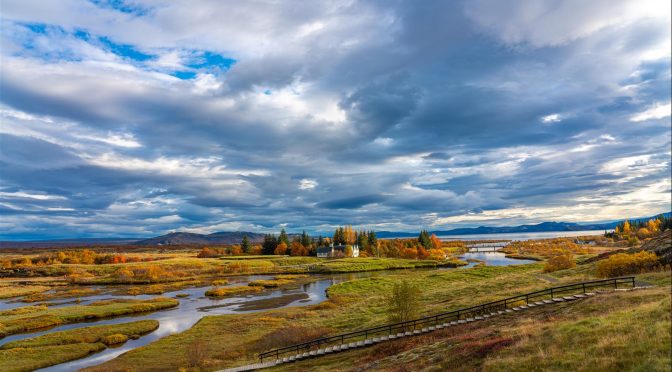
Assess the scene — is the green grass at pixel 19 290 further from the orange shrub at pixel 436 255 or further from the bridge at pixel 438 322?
the orange shrub at pixel 436 255

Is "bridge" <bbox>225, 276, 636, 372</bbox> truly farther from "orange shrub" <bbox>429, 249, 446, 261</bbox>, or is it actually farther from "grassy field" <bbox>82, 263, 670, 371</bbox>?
"orange shrub" <bbox>429, 249, 446, 261</bbox>

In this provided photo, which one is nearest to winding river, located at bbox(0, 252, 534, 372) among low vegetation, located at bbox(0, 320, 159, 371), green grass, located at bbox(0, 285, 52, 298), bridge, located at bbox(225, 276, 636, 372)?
low vegetation, located at bbox(0, 320, 159, 371)

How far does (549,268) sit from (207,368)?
60.1 metres

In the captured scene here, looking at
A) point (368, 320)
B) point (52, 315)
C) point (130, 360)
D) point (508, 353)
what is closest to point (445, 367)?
point (508, 353)

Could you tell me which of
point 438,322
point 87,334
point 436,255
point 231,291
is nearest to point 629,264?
point 438,322

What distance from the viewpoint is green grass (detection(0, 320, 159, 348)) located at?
162 feet

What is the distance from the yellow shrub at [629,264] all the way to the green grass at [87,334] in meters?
58.7

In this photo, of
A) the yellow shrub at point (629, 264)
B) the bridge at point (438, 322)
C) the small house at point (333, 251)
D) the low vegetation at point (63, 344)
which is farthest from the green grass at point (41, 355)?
the small house at point (333, 251)

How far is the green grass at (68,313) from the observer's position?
6007 centimetres

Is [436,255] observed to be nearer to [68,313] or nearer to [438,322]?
[68,313]

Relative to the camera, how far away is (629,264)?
42.0 meters

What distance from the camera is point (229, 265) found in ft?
481

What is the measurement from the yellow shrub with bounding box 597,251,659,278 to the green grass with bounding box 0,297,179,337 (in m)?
71.7

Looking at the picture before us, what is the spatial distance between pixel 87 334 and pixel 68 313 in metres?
19.0
